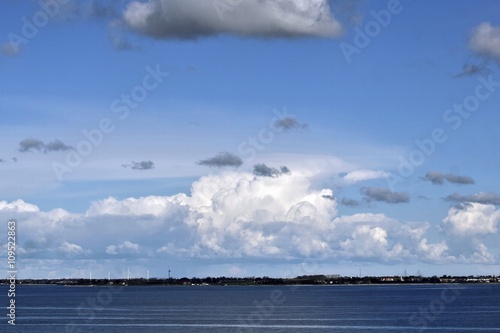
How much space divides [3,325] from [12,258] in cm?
7890

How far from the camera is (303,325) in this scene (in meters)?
156

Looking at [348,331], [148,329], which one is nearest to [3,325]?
[148,329]

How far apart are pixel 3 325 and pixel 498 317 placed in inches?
4196

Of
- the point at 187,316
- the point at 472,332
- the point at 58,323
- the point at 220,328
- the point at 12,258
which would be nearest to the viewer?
the point at 12,258

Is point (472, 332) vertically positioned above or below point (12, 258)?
below

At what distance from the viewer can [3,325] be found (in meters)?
164

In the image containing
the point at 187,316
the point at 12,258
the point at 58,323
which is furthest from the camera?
the point at 187,316

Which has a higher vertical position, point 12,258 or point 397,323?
point 12,258

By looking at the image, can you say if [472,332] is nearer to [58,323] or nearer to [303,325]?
[303,325]

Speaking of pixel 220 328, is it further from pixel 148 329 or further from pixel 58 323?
pixel 58 323

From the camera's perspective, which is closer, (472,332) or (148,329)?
(472,332)

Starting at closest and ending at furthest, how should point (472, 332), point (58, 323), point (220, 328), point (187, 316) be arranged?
point (472, 332) < point (220, 328) < point (58, 323) < point (187, 316)

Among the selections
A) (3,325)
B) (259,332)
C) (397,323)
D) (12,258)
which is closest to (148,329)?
(259,332)

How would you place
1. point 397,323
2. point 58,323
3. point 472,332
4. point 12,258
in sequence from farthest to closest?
point 58,323 < point 397,323 < point 472,332 < point 12,258
